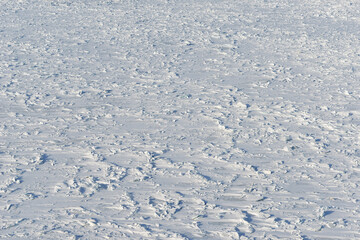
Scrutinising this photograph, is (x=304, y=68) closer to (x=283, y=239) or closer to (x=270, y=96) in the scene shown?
(x=270, y=96)

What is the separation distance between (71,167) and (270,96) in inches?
64.8

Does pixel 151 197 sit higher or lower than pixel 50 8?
lower

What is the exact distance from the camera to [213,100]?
3842 mm

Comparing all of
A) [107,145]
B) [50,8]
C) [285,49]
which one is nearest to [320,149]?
[107,145]

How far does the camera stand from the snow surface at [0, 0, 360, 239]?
2.53 metres

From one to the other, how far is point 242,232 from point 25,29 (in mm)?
3794

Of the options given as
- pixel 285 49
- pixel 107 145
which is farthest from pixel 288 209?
pixel 285 49

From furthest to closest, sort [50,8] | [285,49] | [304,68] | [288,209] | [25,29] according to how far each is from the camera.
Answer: [50,8], [25,29], [285,49], [304,68], [288,209]

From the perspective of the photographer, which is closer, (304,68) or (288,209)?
(288,209)

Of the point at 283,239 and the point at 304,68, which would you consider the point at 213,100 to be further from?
the point at 283,239

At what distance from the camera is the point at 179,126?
3449mm

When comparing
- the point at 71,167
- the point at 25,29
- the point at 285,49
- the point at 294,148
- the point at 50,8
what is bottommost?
the point at 71,167

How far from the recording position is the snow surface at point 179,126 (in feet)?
8.30

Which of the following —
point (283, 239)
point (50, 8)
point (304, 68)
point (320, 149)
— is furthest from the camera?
point (50, 8)
